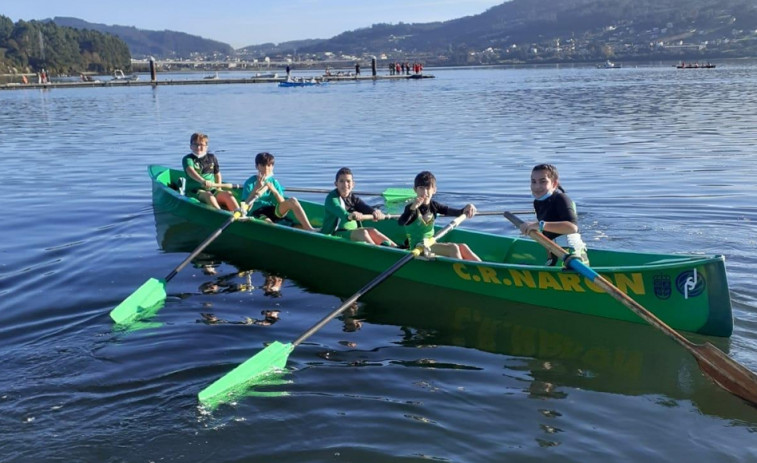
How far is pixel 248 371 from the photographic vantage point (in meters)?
6.27

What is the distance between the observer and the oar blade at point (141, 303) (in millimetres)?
8000

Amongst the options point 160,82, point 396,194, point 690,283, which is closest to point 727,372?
point 690,283

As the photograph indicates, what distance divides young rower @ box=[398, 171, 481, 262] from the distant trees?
4847 inches

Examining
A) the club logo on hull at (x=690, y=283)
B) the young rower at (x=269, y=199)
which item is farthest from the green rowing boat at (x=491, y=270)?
the young rower at (x=269, y=199)

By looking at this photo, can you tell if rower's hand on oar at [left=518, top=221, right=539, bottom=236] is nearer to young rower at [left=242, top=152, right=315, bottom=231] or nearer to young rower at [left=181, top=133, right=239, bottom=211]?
young rower at [left=242, top=152, right=315, bottom=231]

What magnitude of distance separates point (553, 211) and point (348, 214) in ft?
9.44

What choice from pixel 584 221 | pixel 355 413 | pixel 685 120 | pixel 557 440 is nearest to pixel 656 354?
pixel 557 440

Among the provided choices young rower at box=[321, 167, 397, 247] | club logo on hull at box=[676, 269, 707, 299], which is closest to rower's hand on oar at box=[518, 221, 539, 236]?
club logo on hull at box=[676, 269, 707, 299]

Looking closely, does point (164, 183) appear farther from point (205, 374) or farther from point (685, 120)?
point (685, 120)

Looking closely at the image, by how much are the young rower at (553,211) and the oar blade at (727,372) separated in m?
1.76

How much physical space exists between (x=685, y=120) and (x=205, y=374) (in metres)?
26.0

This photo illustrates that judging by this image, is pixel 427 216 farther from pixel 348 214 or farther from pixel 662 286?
pixel 662 286

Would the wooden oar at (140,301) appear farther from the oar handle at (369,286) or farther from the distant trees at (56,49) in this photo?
the distant trees at (56,49)

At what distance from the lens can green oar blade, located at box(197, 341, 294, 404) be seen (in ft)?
19.5
